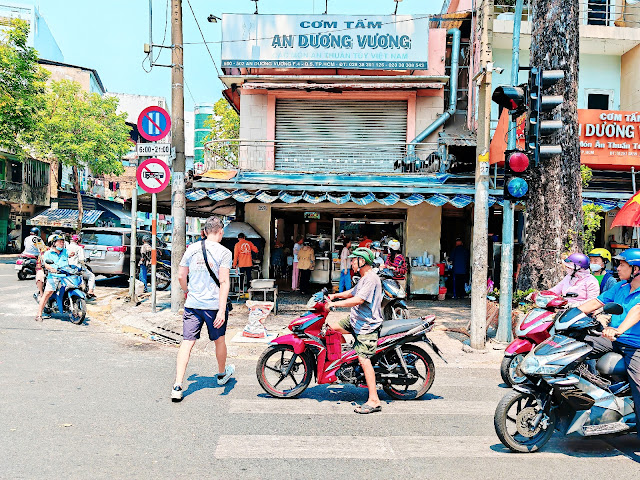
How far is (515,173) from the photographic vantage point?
7695 millimetres

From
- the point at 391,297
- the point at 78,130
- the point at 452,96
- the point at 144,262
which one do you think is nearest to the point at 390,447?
the point at 391,297

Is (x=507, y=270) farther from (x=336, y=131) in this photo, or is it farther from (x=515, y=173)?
(x=336, y=131)

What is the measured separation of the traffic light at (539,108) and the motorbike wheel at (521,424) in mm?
4222

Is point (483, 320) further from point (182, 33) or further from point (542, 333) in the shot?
point (182, 33)

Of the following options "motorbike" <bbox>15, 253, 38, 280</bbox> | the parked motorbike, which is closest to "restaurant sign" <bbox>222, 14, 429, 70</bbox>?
"motorbike" <bbox>15, 253, 38, 280</bbox>

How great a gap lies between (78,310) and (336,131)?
30.2ft

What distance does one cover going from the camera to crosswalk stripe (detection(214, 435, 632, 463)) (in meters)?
4.33

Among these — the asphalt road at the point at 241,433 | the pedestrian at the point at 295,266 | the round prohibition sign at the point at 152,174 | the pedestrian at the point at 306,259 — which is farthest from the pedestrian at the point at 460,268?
the round prohibition sign at the point at 152,174

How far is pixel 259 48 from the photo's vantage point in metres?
15.1

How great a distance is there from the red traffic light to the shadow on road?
16.1 feet

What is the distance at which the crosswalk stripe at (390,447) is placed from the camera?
4328 millimetres

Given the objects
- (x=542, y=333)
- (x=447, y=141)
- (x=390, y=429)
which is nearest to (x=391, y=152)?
(x=447, y=141)

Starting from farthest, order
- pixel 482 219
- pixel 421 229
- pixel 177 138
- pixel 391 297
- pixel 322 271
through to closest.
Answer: pixel 322 271, pixel 421 229, pixel 177 138, pixel 391 297, pixel 482 219

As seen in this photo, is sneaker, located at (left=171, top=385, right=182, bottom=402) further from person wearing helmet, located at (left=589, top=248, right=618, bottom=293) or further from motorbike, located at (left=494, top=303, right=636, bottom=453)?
person wearing helmet, located at (left=589, top=248, right=618, bottom=293)
